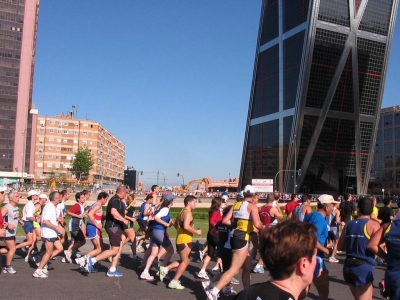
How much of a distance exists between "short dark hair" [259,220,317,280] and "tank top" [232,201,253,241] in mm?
4605

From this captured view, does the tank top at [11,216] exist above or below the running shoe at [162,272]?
above

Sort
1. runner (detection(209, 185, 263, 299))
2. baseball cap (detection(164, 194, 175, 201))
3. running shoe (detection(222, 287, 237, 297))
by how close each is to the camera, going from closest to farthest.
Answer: runner (detection(209, 185, 263, 299)) < running shoe (detection(222, 287, 237, 297)) < baseball cap (detection(164, 194, 175, 201))

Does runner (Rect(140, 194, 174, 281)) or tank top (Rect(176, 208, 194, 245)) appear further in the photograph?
runner (Rect(140, 194, 174, 281))

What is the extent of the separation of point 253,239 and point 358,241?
13.8 feet

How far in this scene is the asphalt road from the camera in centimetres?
743

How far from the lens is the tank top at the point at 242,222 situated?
7.01 metres

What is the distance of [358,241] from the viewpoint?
5.12 meters

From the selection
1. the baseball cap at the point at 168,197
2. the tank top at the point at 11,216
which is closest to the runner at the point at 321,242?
the baseball cap at the point at 168,197

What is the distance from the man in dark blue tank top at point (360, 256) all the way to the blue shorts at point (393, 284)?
0.64m

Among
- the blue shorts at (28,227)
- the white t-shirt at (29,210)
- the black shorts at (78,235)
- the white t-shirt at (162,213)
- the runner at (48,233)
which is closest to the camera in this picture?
the runner at (48,233)

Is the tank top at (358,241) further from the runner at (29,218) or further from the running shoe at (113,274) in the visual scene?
the runner at (29,218)

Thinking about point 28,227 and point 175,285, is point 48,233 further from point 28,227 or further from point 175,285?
point 175,285

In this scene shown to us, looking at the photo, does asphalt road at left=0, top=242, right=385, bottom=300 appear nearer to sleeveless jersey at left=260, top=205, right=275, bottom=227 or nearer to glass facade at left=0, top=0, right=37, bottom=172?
sleeveless jersey at left=260, top=205, right=275, bottom=227

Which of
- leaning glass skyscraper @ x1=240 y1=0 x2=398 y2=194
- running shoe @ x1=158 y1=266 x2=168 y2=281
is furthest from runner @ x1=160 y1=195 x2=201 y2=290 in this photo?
leaning glass skyscraper @ x1=240 y1=0 x2=398 y2=194
